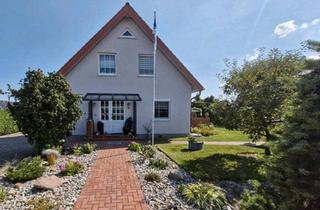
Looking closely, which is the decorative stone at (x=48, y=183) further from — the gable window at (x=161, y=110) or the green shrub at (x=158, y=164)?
the gable window at (x=161, y=110)

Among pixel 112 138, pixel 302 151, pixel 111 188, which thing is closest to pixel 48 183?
pixel 111 188

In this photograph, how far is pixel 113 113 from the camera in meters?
17.4

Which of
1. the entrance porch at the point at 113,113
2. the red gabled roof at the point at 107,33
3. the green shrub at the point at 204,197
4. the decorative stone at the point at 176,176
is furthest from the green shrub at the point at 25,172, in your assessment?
the red gabled roof at the point at 107,33

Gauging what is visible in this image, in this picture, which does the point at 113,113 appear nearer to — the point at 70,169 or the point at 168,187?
the point at 70,169

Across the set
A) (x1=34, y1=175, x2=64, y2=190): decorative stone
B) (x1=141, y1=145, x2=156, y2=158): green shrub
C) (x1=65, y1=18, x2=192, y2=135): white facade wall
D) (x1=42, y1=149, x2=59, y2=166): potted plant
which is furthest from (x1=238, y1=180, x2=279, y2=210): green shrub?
(x1=65, y1=18, x2=192, y2=135): white facade wall

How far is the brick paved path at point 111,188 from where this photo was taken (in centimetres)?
533

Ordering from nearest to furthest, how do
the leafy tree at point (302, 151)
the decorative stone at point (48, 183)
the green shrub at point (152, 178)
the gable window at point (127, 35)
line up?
1. the leafy tree at point (302, 151)
2. the decorative stone at point (48, 183)
3. the green shrub at point (152, 178)
4. the gable window at point (127, 35)

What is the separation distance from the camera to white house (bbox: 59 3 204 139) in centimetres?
1708

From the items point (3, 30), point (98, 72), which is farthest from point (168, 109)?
point (3, 30)

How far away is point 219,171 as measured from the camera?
8508 mm

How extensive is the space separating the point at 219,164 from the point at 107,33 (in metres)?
11.7

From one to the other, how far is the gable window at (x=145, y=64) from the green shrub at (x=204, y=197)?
41.5ft

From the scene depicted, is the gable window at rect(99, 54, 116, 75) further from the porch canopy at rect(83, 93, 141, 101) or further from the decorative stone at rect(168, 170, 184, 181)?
the decorative stone at rect(168, 170, 184, 181)

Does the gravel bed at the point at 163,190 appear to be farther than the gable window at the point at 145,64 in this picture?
No
